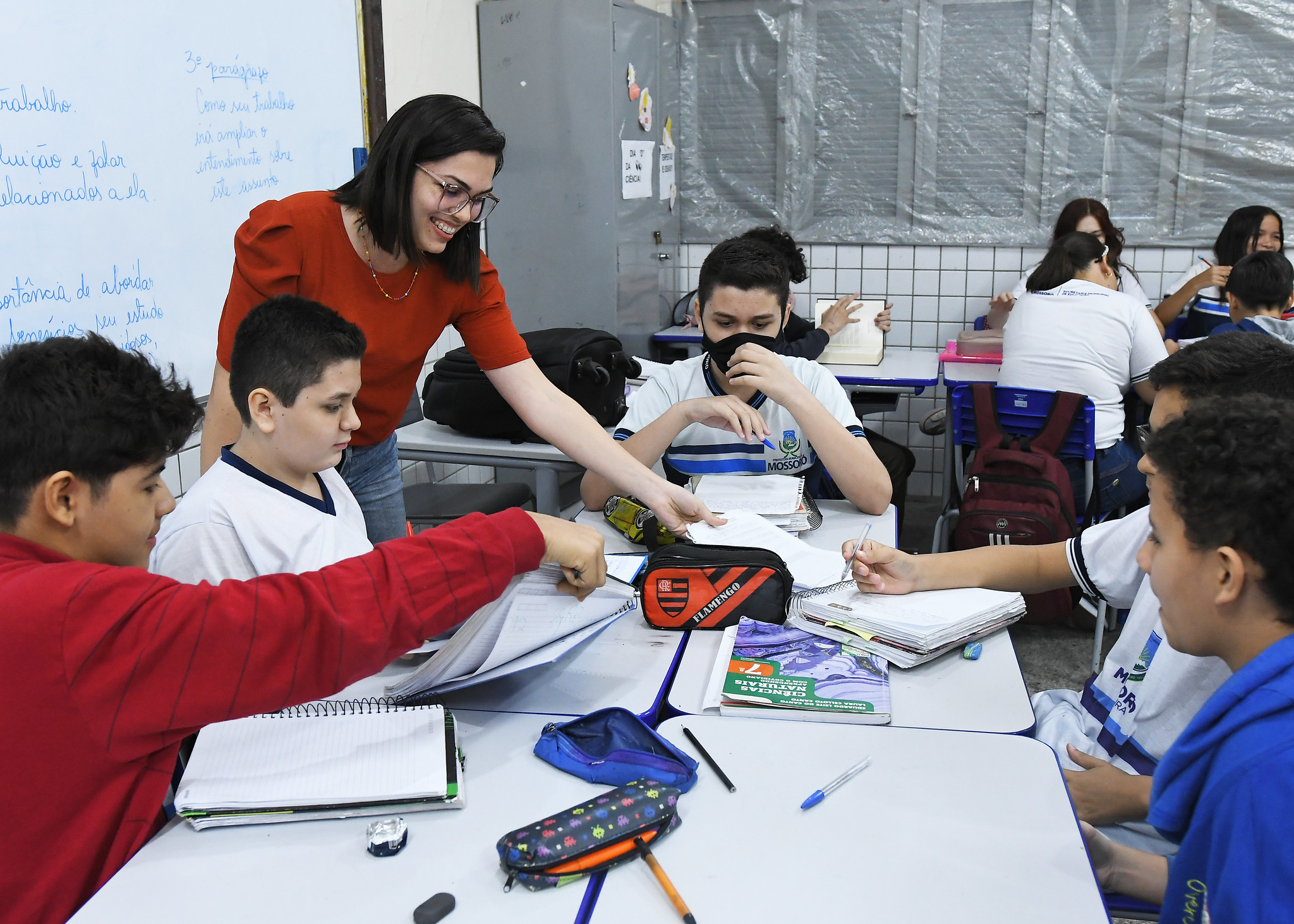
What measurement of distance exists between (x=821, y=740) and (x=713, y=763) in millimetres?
144

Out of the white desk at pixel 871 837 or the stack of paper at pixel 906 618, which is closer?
the white desk at pixel 871 837

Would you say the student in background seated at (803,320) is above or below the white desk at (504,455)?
above

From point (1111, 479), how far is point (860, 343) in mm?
1193

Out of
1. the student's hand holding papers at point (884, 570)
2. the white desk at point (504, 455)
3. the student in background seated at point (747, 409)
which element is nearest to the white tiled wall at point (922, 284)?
the white desk at point (504, 455)

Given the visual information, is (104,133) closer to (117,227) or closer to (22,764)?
(117,227)

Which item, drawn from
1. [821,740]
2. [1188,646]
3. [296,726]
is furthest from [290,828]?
[1188,646]

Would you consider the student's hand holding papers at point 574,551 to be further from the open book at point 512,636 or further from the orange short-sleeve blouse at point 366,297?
the orange short-sleeve blouse at point 366,297

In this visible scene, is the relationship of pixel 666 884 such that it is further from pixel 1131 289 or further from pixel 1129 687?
pixel 1131 289

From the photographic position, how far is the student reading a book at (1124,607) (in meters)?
1.30

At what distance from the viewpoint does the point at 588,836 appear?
99 centimetres

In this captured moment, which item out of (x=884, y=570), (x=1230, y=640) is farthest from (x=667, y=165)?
(x=1230, y=640)

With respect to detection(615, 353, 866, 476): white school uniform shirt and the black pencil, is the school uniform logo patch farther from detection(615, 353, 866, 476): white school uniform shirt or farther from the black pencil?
detection(615, 353, 866, 476): white school uniform shirt

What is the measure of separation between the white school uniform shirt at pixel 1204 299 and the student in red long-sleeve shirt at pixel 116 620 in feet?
13.1

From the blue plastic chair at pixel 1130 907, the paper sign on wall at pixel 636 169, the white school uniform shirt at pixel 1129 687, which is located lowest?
the blue plastic chair at pixel 1130 907
